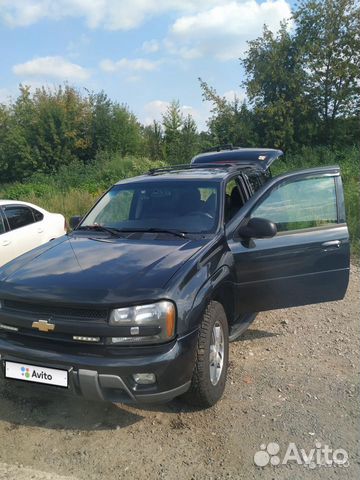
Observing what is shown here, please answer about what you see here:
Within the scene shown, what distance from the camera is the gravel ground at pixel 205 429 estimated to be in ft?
8.80

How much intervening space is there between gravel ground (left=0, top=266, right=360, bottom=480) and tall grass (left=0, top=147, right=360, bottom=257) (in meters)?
8.98

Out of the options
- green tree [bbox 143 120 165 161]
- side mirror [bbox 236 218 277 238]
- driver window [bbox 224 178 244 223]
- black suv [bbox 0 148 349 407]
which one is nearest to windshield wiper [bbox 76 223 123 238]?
black suv [bbox 0 148 349 407]

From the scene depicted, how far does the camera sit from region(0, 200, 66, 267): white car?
6395mm

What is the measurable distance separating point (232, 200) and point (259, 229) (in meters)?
0.73

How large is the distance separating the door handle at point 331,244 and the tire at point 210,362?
50.9 inches

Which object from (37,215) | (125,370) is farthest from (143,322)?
(37,215)

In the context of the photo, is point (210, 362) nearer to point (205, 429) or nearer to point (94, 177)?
point (205, 429)

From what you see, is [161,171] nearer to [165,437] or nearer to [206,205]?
[206,205]

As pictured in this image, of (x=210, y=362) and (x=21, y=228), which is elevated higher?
(x=21, y=228)

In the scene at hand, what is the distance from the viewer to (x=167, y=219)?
4.07 meters

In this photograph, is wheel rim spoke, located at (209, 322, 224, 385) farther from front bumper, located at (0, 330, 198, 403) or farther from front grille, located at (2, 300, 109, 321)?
front grille, located at (2, 300, 109, 321)

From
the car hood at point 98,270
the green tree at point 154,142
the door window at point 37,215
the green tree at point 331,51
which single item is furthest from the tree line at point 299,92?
the car hood at point 98,270

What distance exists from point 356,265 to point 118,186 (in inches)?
183

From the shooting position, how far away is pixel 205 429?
307 cm
